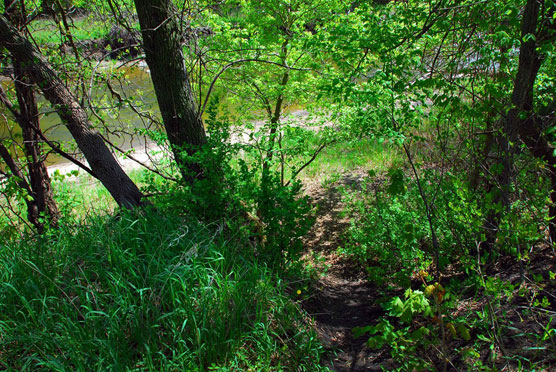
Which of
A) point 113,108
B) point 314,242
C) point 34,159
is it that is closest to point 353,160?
point 314,242

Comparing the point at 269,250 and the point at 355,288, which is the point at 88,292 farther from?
the point at 355,288

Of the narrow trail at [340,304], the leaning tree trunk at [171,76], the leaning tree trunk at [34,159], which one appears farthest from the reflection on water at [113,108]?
the narrow trail at [340,304]

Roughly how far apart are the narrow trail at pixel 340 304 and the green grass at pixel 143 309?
393mm

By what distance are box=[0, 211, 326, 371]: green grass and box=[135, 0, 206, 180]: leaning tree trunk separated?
106 centimetres

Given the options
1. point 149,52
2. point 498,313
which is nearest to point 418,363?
point 498,313

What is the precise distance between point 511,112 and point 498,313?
5.01 ft

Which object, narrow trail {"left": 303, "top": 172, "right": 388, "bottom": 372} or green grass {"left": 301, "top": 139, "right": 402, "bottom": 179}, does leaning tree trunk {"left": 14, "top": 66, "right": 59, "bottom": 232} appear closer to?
narrow trail {"left": 303, "top": 172, "right": 388, "bottom": 372}

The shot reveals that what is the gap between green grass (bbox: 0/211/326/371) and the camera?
7.43 ft

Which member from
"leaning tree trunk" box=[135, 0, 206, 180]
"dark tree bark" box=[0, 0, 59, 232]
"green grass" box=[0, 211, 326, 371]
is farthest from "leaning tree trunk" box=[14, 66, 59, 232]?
"green grass" box=[0, 211, 326, 371]

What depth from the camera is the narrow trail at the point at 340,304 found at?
3.05 meters

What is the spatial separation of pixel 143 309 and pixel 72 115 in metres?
2.66

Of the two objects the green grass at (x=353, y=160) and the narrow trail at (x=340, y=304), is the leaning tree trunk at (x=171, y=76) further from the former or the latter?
the green grass at (x=353, y=160)

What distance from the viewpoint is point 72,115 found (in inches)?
163

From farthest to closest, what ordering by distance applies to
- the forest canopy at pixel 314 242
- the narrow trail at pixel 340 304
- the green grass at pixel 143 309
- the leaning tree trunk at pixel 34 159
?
the leaning tree trunk at pixel 34 159 → the narrow trail at pixel 340 304 → the forest canopy at pixel 314 242 → the green grass at pixel 143 309
